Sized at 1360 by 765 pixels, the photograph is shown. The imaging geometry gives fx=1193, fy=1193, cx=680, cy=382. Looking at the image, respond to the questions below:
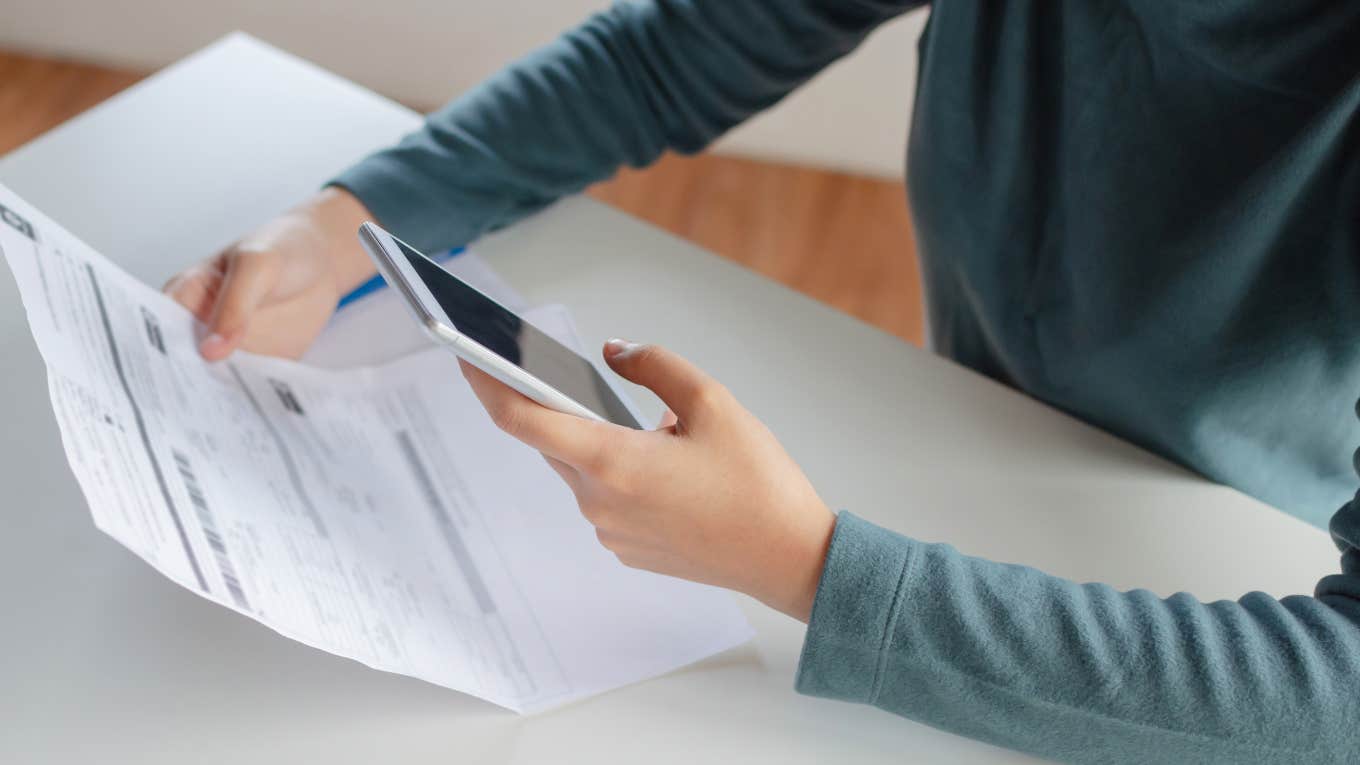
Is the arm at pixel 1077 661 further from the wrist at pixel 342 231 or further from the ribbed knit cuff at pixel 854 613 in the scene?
the wrist at pixel 342 231

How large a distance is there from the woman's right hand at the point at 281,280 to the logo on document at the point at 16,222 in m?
0.12

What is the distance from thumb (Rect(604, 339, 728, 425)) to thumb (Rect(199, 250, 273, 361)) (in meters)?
0.26

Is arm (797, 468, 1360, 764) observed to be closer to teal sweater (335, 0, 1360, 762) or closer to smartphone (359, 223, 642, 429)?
teal sweater (335, 0, 1360, 762)

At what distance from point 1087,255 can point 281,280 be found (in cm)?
50

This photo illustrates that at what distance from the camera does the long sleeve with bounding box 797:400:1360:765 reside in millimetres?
535

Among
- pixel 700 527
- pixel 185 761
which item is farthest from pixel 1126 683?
pixel 185 761

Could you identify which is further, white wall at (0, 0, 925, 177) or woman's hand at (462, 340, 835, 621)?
white wall at (0, 0, 925, 177)

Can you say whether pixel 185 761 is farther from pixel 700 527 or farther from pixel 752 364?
pixel 752 364

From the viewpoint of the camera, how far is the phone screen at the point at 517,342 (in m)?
0.52

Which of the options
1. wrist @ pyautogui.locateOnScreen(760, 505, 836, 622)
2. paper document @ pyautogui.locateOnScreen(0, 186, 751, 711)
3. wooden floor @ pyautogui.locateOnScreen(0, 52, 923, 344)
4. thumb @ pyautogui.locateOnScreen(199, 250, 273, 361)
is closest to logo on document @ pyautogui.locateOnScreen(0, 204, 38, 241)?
paper document @ pyautogui.locateOnScreen(0, 186, 751, 711)

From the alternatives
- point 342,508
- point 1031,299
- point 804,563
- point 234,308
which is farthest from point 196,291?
point 1031,299

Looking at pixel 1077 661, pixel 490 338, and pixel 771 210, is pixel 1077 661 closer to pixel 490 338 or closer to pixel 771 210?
pixel 490 338

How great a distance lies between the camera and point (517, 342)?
21.6 inches

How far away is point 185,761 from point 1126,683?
1.41ft
